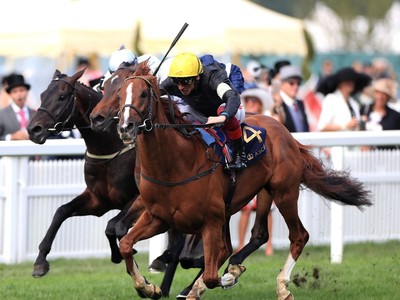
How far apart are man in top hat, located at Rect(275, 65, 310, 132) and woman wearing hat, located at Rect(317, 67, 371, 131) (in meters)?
0.34

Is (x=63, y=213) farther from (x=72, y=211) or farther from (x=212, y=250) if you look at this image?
(x=212, y=250)

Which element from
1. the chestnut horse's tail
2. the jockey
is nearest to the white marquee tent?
the chestnut horse's tail

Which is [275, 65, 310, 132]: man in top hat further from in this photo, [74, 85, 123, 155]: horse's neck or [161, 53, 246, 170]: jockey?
[161, 53, 246, 170]: jockey

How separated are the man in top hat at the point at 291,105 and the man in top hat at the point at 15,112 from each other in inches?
108

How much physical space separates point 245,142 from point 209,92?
496 mm

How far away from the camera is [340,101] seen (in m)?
13.8

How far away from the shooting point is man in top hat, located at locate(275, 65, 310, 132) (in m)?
13.1

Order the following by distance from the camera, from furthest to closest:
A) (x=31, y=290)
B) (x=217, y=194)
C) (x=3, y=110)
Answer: (x=3, y=110), (x=31, y=290), (x=217, y=194)

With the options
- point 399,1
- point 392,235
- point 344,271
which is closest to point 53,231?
point 344,271

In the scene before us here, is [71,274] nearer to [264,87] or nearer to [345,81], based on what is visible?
[264,87]

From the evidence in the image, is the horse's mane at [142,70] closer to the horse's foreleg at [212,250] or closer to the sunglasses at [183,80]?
the sunglasses at [183,80]

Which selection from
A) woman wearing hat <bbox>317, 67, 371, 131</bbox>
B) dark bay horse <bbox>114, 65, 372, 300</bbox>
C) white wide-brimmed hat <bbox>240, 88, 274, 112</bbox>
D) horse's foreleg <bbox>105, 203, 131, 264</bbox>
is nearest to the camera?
dark bay horse <bbox>114, 65, 372, 300</bbox>

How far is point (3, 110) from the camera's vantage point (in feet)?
41.2

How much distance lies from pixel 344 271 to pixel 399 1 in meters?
29.6
